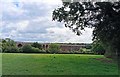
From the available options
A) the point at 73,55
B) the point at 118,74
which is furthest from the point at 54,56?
the point at 118,74

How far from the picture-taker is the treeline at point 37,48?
3.22m

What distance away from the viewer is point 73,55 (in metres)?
3.50

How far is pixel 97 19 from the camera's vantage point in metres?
3.54

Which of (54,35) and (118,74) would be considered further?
(118,74)

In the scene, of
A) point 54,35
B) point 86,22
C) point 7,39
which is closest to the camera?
point 7,39

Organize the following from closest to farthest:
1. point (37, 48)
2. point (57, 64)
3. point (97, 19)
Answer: point (37, 48) → point (97, 19) → point (57, 64)

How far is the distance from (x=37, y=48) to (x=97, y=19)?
2.75 feet

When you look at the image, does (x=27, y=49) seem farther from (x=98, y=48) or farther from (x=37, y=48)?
(x=98, y=48)

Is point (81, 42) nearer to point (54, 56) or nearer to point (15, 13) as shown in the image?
point (54, 56)

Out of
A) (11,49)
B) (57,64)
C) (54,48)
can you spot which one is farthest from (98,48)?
(11,49)

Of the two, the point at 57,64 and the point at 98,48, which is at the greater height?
the point at 98,48

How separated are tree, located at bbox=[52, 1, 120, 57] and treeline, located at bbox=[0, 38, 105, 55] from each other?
0.14 meters

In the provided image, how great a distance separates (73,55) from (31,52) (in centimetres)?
53

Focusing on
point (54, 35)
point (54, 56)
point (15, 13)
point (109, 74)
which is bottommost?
point (109, 74)
